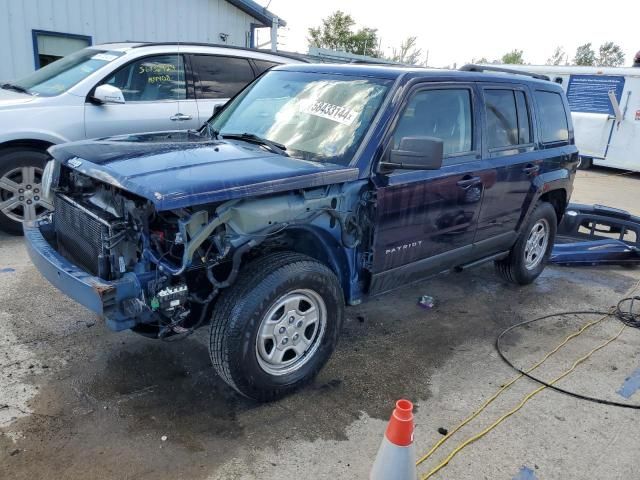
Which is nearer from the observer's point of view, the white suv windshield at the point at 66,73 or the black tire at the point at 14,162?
the black tire at the point at 14,162

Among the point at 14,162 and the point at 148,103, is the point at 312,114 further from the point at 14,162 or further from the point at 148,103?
the point at 14,162

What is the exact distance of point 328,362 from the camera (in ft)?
12.1

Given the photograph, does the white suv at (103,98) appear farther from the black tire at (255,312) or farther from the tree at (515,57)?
the tree at (515,57)

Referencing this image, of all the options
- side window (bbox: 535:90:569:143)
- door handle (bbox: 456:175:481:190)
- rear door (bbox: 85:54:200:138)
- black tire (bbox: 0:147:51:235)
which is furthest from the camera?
rear door (bbox: 85:54:200:138)

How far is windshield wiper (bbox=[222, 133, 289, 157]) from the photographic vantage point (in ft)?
11.4

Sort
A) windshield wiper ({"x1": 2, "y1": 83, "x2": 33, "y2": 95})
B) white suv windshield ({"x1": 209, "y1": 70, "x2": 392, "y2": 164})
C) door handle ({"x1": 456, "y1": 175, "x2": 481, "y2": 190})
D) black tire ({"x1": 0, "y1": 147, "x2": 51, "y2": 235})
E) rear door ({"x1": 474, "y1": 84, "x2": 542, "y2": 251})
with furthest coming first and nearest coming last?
windshield wiper ({"x1": 2, "y1": 83, "x2": 33, "y2": 95}) → black tire ({"x1": 0, "y1": 147, "x2": 51, "y2": 235}) → rear door ({"x1": 474, "y1": 84, "x2": 542, "y2": 251}) → door handle ({"x1": 456, "y1": 175, "x2": 481, "y2": 190}) → white suv windshield ({"x1": 209, "y1": 70, "x2": 392, "y2": 164})

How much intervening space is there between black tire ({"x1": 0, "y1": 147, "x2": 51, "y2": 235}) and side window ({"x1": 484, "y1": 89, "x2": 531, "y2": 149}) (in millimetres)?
4224

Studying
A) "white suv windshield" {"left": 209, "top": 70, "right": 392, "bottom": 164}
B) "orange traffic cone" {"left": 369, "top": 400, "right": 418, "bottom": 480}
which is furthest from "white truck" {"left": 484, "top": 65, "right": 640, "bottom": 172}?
"orange traffic cone" {"left": 369, "top": 400, "right": 418, "bottom": 480}

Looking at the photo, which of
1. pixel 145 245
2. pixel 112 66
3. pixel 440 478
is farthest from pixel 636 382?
pixel 112 66

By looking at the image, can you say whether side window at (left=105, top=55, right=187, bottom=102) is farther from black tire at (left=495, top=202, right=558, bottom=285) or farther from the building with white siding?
the building with white siding

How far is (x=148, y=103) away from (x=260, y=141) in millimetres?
3014

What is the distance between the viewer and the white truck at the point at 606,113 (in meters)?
13.8

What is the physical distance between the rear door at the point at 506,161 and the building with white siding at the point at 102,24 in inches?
356

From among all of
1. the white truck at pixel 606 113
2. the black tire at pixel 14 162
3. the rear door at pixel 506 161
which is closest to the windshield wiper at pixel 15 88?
the black tire at pixel 14 162
